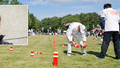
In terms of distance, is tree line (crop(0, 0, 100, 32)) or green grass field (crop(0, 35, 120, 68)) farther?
tree line (crop(0, 0, 100, 32))

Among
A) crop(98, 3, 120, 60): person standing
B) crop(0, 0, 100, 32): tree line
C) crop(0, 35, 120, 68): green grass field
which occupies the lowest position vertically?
crop(0, 35, 120, 68): green grass field

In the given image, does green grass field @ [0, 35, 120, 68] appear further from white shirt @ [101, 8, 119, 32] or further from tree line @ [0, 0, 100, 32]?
tree line @ [0, 0, 100, 32]

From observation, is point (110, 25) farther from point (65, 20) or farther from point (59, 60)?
point (65, 20)

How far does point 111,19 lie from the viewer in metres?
7.05

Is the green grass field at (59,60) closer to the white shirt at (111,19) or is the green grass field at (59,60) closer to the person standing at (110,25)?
the person standing at (110,25)

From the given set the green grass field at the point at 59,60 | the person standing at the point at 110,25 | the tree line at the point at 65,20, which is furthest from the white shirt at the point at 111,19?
the tree line at the point at 65,20

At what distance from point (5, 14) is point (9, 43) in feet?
9.44

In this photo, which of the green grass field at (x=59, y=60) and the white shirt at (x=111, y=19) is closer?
the green grass field at (x=59, y=60)

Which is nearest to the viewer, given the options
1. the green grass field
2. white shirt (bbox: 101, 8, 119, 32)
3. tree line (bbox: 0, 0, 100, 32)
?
the green grass field

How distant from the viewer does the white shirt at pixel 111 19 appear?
7031 mm

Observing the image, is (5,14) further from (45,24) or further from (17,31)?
(45,24)

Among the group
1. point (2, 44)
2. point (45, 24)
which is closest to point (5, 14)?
point (2, 44)

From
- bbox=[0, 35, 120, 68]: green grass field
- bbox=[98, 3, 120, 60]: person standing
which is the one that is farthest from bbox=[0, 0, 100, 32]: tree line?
bbox=[98, 3, 120, 60]: person standing

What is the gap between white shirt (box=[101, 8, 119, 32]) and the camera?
7031mm
